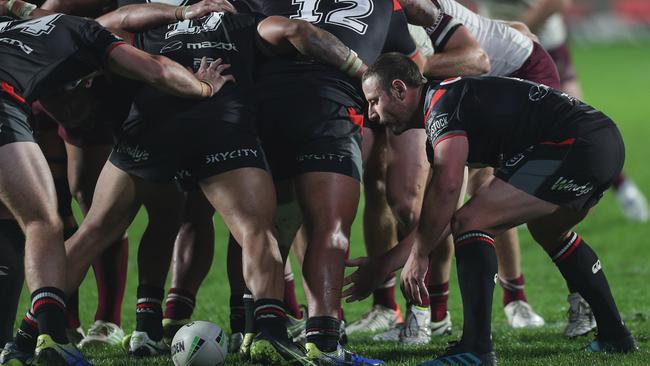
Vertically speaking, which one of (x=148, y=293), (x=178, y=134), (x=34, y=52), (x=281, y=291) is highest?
(x=34, y=52)

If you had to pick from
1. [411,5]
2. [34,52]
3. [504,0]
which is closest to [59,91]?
[34,52]

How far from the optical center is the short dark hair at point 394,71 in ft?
18.8

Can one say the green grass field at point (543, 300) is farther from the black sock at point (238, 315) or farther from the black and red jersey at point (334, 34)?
the black and red jersey at point (334, 34)

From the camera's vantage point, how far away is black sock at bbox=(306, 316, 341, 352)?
5.60 metres

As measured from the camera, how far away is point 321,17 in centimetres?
634

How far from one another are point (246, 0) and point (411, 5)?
3.52ft

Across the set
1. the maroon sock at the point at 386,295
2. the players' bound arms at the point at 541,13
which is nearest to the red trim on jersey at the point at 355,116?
the maroon sock at the point at 386,295

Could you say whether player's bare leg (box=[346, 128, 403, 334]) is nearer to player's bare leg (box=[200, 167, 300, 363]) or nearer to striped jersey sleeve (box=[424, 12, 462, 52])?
striped jersey sleeve (box=[424, 12, 462, 52])

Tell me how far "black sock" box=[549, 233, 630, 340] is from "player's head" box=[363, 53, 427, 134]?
3.92 feet

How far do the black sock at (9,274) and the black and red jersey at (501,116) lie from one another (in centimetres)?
234

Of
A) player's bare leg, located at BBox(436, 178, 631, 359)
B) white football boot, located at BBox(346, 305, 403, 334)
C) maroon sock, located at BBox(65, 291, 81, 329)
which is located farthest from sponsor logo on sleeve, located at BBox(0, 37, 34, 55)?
white football boot, located at BBox(346, 305, 403, 334)

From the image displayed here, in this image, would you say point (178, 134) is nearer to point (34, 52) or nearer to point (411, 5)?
point (34, 52)

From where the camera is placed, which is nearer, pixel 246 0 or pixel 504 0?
pixel 246 0

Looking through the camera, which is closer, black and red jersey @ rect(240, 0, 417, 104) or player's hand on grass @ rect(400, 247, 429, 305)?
player's hand on grass @ rect(400, 247, 429, 305)
